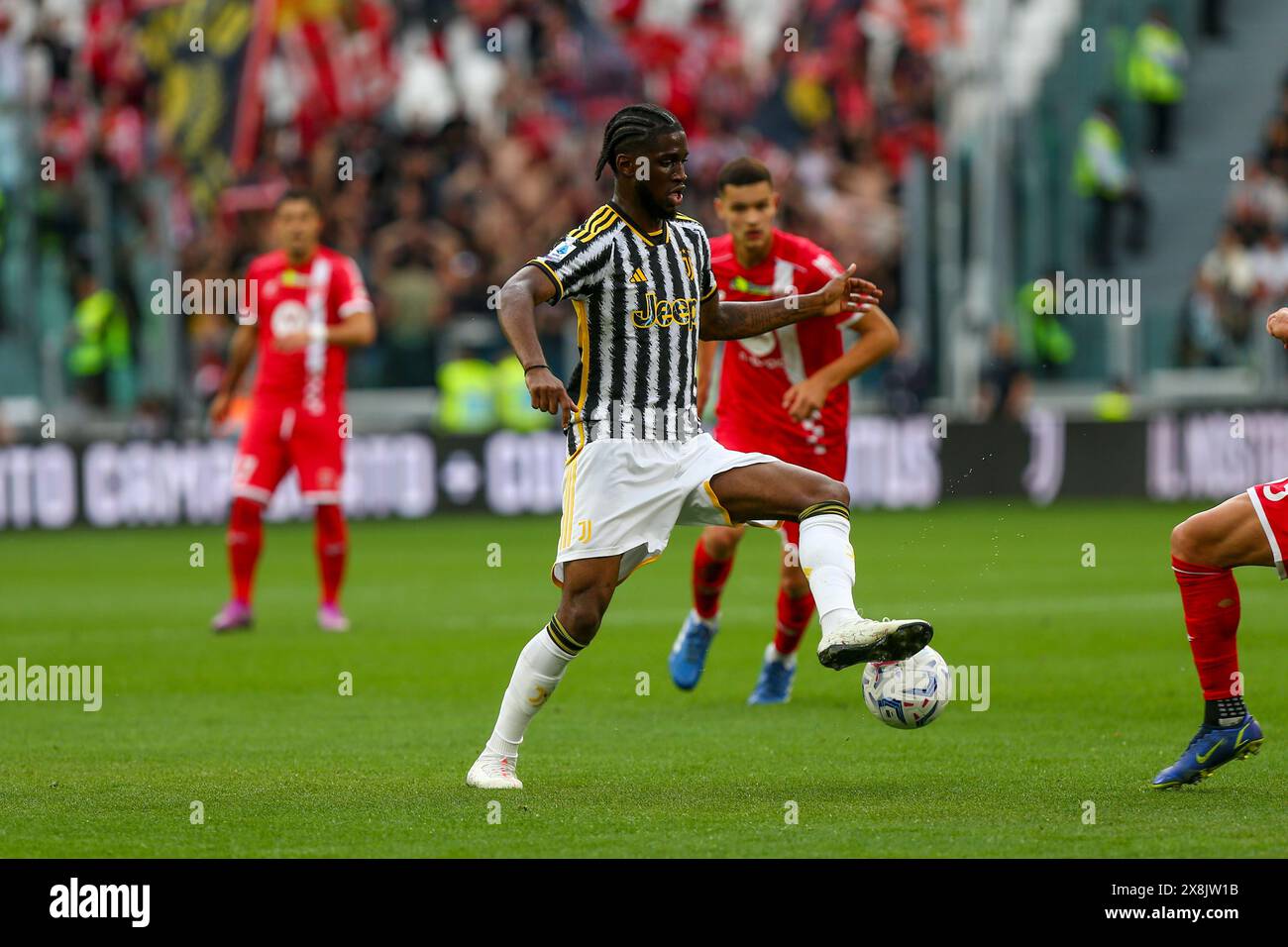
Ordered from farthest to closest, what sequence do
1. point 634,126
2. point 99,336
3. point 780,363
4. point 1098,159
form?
point 1098,159 → point 99,336 → point 780,363 → point 634,126

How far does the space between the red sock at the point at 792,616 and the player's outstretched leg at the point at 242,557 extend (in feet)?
14.0

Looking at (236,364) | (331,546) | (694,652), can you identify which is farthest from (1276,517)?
(236,364)

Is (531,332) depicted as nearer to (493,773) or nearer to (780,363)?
(493,773)

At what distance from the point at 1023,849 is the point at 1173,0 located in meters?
21.7

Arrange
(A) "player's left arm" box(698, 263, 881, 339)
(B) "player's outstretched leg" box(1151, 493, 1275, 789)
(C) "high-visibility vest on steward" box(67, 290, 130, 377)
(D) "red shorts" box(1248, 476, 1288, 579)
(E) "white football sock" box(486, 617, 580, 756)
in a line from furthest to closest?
1. (C) "high-visibility vest on steward" box(67, 290, 130, 377)
2. (A) "player's left arm" box(698, 263, 881, 339)
3. (E) "white football sock" box(486, 617, 580, 756)
4. (B) "player's outstretched leg" box(1151, 493, 1275, 789)
5. (D) "red shorts" box(1248, 476, 1288, 579)

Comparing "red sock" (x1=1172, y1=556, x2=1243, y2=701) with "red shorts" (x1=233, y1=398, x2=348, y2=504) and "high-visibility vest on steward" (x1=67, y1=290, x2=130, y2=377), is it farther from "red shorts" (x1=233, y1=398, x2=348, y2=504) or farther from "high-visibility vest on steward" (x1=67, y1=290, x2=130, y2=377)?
"high-visibility vest on steward" (x1=67, y1=290, x2=130, y2=377)

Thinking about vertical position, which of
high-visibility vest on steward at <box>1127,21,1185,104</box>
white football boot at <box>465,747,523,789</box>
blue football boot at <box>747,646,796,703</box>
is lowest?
white football boot at <box>465,747,523,789</box>

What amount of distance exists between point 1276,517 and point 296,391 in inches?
293

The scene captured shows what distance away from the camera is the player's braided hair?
6949 mm

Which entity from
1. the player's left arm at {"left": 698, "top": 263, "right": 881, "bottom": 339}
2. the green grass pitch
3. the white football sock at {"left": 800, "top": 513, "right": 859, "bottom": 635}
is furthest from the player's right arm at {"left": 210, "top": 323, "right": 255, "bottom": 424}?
the white football sock at {"left": 800, "top": 513, "right": 859, "bottom": 635}

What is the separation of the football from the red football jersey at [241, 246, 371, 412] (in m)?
6.56

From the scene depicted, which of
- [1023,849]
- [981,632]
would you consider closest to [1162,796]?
[1023,849]

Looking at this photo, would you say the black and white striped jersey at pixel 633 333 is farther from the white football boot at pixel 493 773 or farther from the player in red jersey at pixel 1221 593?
the player in red jersey at pixel 1221 593

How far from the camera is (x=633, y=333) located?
711 cm
